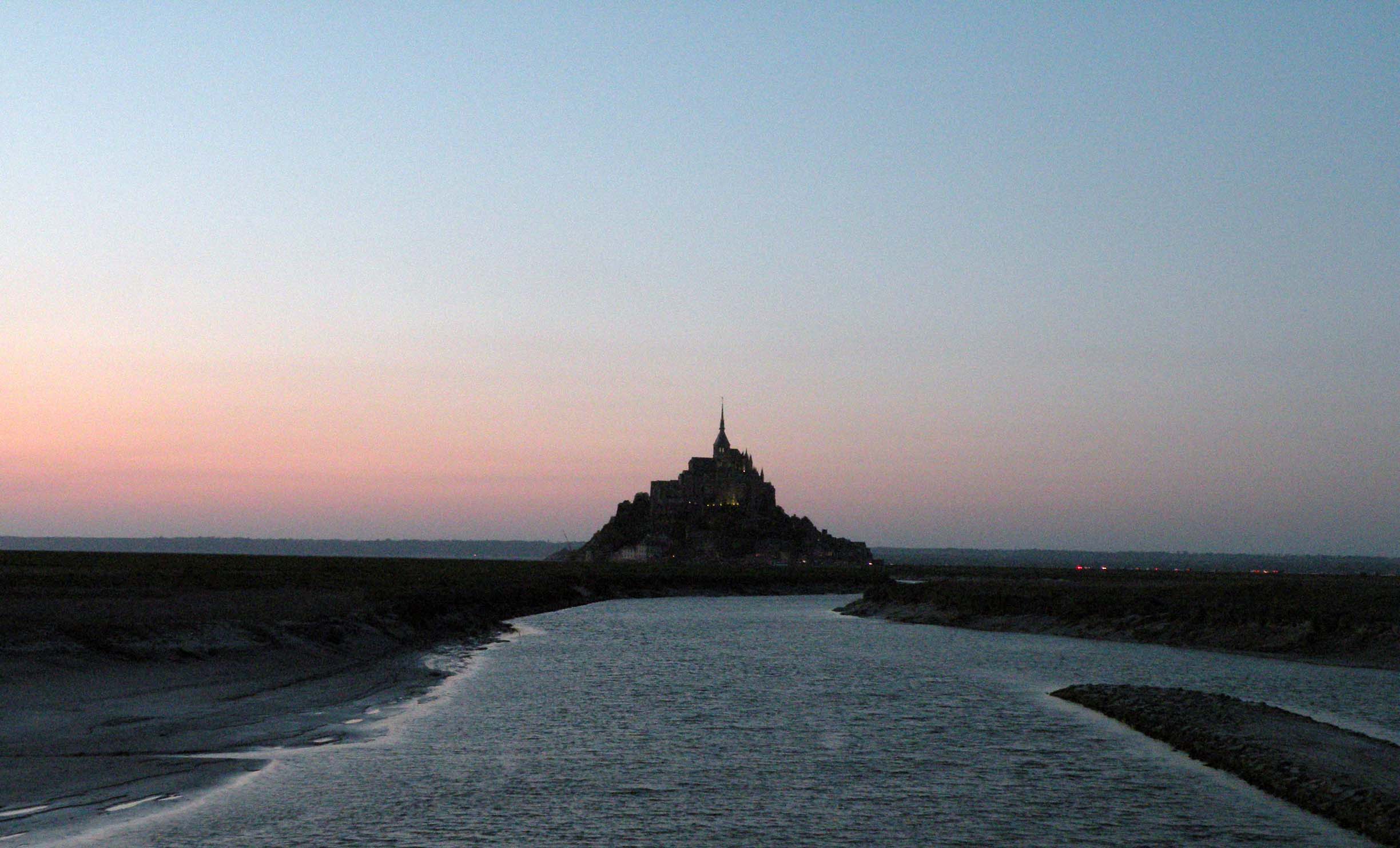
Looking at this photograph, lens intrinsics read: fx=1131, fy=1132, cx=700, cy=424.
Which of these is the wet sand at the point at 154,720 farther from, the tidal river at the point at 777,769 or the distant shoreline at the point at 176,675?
the tidal river at the point at 777,769

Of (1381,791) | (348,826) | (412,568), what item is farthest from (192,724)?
(412,568)

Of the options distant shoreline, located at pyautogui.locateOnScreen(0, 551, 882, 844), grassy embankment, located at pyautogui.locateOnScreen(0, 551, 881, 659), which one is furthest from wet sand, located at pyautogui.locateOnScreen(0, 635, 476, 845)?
grassy embankment, located at pyautogui.locateOnScreen(0, 551, 881, 659)

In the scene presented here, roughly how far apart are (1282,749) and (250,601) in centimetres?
5179

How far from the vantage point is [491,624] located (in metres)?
78.6

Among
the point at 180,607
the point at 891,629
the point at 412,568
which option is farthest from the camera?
the point at 412,568

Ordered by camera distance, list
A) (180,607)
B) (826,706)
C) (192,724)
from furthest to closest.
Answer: (180,607) < (826,706) < (192,724)

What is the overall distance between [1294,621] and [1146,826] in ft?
138

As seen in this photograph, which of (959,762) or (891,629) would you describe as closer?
(959,762)

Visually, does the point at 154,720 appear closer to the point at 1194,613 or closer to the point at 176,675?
the point at 176,675

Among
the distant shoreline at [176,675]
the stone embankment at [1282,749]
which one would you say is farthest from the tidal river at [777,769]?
the distant shoreline at [176,675]

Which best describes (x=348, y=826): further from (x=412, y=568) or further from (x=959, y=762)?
(x=412, y=568)

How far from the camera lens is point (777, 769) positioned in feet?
84.4

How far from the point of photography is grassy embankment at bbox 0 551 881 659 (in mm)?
40469

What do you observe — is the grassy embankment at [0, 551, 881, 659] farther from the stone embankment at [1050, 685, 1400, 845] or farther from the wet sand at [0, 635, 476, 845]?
the stone embankment at [1050, 685, 1400, 845]
